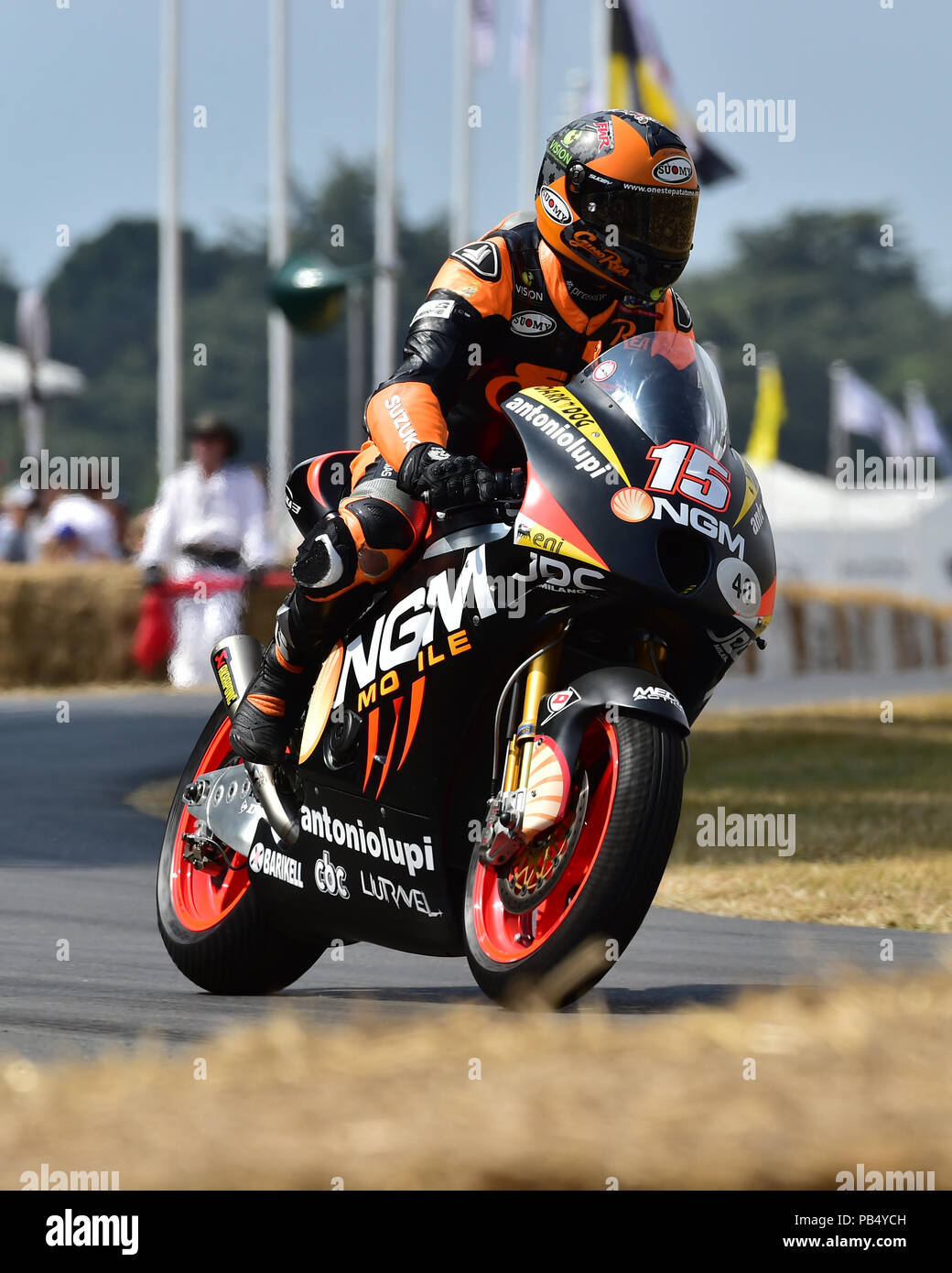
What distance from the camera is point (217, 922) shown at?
5.52 metres

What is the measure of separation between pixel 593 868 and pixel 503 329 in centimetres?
136

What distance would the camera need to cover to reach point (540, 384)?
16.9 feet

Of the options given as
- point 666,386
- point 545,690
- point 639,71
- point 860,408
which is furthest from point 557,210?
point 860,408

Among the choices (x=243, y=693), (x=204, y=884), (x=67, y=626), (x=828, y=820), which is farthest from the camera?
(x=67, y=626)

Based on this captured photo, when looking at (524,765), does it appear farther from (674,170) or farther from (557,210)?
(674,170)

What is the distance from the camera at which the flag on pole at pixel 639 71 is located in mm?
22469

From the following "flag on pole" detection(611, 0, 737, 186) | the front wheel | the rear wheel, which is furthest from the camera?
"flag on pole" detection(611, 0, 737, 186)

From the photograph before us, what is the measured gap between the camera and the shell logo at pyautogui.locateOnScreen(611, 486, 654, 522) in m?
4.49

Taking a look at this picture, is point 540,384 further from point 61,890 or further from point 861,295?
point 861,295

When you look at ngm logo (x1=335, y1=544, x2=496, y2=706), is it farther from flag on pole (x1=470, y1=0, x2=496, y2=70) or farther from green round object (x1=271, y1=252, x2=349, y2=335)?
flag on pole (x1=470, y1=0, x2=496, y2=70)

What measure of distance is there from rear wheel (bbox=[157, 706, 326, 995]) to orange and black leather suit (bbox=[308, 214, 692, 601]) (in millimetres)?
909

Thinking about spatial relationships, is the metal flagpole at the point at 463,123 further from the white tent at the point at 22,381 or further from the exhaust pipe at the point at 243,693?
the exhaust pipe at the point at 243,693

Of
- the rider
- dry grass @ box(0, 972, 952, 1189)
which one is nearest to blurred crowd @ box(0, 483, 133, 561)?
the rider

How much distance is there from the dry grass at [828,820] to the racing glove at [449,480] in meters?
2.88
